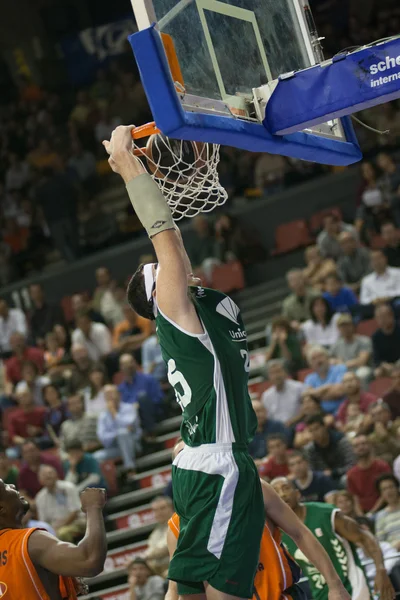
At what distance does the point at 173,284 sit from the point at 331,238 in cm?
895

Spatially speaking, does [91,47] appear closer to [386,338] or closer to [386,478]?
[386,338]

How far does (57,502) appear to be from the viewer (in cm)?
1103

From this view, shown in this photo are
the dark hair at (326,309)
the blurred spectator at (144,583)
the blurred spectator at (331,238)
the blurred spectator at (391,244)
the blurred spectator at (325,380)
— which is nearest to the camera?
the blurred spectator at (144,583)

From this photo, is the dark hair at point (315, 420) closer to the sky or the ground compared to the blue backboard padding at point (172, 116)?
closer to the ground

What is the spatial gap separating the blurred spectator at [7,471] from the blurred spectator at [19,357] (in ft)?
7.73

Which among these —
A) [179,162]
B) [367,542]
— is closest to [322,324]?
[367,542]

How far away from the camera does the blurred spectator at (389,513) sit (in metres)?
8.72

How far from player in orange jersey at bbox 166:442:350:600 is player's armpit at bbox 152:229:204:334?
923mm

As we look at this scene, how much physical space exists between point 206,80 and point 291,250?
10.1 metres

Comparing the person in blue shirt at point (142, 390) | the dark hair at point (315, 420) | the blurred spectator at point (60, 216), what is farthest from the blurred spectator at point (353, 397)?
the blurred spectator at point (60, 216)

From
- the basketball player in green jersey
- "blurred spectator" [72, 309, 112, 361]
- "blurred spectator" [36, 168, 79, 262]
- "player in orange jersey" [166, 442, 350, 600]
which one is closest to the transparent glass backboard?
"player in orange jersey" [166, 442, 350, 600]

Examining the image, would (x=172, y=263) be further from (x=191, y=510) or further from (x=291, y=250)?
(x=291, y=250)

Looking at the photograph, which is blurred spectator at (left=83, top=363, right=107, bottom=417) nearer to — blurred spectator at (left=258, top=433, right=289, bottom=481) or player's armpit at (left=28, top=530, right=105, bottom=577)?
blurred spectator at (left=258, top=433, right=289, bottom=481)

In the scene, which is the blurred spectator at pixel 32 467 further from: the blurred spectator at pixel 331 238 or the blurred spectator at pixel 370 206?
the blurred spectator at pixel 370 206
